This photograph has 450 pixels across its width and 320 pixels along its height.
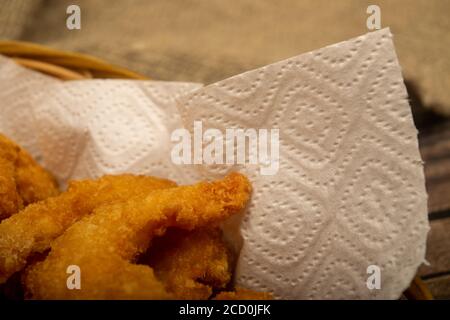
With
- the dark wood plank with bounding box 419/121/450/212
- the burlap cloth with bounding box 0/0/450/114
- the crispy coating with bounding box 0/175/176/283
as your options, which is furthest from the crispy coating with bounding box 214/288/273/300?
the burlap cloth with bounding box 0/0/450/114

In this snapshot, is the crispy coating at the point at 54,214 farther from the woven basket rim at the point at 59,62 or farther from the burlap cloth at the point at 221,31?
the burlap cloth at the point at 221,31

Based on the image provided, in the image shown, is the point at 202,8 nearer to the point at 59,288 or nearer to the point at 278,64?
A: the point at 278,64

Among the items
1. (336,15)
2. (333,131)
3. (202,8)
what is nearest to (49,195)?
(333,131)

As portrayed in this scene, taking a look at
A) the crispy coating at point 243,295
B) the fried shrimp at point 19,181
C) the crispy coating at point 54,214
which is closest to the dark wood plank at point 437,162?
the crispy coating at point 243,295

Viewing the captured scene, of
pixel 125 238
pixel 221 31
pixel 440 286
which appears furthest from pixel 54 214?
pixel 221 31

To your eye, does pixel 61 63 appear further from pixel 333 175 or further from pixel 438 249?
pixel 438 249

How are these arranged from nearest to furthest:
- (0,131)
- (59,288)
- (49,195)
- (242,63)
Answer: (59,288) → (49,195) → (0,131) → (242,63)
